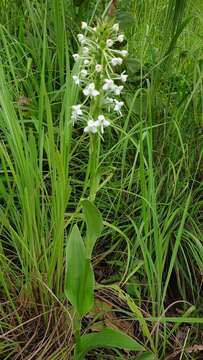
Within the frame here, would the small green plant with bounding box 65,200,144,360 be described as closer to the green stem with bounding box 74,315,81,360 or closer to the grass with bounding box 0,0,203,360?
the green stem with bounding box 74,315,81,360

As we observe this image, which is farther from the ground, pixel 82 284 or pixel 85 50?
pixel 85 50

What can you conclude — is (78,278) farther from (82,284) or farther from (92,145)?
(92,145)

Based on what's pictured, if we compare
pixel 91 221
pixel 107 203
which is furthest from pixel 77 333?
pixel 107 203

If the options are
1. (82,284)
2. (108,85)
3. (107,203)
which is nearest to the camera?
(108,85)

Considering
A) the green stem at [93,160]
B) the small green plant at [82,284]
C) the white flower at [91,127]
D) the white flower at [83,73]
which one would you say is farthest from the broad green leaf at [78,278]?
the white flower at [83,73]

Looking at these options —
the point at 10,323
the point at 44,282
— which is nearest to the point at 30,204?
the point at 44,282

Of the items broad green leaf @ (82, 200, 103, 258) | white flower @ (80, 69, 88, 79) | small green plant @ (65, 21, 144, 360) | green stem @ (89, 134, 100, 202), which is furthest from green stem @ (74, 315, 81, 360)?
white flower @ (80, 69, 88, 79)
